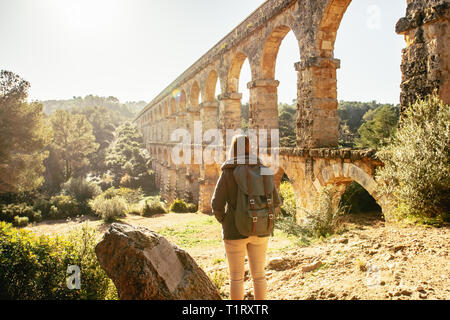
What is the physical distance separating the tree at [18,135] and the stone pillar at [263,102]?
34.5ft

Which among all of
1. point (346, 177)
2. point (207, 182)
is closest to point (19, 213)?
point (207, 182)

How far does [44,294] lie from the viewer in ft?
10.5

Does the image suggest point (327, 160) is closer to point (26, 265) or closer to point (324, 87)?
point (324, 87)

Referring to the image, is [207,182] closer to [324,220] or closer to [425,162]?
[324,220]

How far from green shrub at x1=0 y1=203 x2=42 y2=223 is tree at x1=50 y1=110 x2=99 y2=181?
32.9ft

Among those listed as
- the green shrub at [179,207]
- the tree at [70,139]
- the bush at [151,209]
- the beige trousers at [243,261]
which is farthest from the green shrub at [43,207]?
the beige trousers at [243,261]

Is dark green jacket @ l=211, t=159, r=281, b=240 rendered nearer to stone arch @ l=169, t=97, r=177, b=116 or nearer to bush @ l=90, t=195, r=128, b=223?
bush @ l=90, t=195, r=128, b=223

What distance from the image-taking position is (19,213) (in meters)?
14.1

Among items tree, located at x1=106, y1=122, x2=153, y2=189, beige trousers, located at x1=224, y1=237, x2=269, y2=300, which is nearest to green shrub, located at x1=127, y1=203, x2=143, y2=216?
tree, located at x1=106, y1=122, x2=153, y2=189

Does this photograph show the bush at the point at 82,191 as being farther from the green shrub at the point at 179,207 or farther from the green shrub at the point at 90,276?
the green shrub at the point at 90,276

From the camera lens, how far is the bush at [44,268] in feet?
10.2

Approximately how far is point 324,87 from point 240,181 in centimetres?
517
